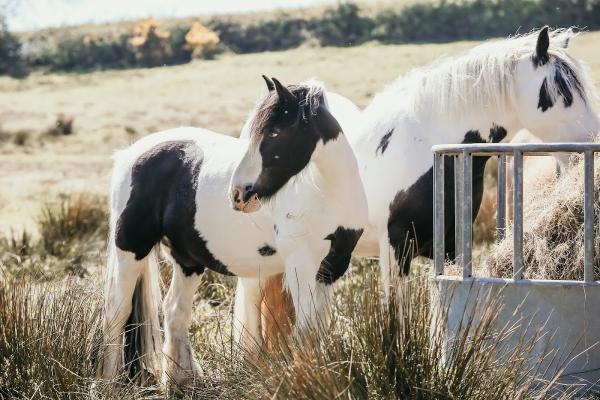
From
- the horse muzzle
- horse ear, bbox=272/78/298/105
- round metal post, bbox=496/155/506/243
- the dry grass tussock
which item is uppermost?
horse ear, bbox=272/78/298/105

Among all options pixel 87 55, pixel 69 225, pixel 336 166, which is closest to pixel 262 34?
pixel 87 55

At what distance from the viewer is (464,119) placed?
643 centimetres

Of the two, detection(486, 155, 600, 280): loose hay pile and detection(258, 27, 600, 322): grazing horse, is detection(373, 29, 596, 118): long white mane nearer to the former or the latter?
detection(258, 27, 600, 322): grazing horse

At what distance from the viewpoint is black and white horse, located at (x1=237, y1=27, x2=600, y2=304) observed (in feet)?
20.8

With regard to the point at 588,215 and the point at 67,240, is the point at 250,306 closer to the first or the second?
the point at 588,215

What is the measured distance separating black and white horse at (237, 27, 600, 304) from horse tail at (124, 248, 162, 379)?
1.37m

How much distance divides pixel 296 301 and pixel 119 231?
5.02 feet

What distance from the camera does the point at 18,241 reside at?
12.6m

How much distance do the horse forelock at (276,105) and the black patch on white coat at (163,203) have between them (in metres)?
0.86

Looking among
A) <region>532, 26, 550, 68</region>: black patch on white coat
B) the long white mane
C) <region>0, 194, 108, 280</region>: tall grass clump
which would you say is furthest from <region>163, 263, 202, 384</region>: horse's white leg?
<region>0, 194, 108, 280</region>: tall grass clump

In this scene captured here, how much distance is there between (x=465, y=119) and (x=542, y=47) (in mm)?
643

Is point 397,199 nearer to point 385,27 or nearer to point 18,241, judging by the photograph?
point 18,241

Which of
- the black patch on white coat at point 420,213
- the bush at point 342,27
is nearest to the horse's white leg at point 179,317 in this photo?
the black patch on white coat at point 420,213

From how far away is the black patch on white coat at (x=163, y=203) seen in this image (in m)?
6.15
